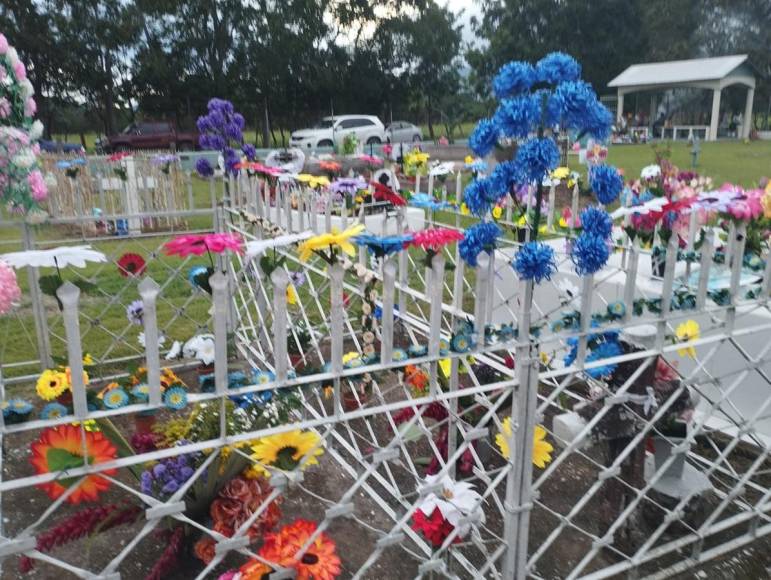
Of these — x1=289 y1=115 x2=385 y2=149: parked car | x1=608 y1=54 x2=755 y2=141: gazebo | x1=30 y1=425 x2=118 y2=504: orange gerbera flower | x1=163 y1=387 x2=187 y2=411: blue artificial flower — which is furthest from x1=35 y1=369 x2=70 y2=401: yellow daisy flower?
x1=608 y1=54 x2=755 y2=141: gazebo

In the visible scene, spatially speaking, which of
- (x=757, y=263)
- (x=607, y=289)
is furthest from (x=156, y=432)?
(x=607, y=289)

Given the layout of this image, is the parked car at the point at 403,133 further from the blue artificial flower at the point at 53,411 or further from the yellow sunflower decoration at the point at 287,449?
the blue artificial flower at the point at 53,411

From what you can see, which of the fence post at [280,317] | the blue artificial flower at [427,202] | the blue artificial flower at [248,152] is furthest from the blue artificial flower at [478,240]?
the blue artificial flower at [248,152]

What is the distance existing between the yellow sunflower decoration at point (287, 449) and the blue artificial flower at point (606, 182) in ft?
3.42

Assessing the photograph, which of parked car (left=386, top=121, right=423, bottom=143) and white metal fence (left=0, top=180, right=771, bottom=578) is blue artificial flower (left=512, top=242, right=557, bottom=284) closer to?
white metal fence (left=0, top=180, right=771, bottom=578)

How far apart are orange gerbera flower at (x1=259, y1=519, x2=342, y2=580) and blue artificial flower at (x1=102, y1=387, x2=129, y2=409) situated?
72cm

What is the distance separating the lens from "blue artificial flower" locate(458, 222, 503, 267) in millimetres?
1858

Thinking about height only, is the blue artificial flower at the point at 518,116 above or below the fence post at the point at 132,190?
above

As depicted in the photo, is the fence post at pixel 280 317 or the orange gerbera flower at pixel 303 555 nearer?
the fence post at pixel 280 317

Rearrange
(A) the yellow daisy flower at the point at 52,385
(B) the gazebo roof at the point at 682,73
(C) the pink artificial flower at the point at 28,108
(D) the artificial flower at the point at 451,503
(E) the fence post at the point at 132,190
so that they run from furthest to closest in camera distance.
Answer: (B) the gazebo roof at the point at 682,73
(E) the fence post at the point at 132,190
(C) the pink artificial flower at the point at 28,108
(A) the yellow daisy flower at the point at 52,385
(D) the artificial flower at the point at 451,503

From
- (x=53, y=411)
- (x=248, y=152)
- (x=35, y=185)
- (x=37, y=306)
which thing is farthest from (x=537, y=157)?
(x=248, y=152)

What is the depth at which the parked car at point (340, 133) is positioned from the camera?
2405 cm

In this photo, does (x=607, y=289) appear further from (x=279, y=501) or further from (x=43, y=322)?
(x=43, y=322)

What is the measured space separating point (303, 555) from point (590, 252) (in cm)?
122
